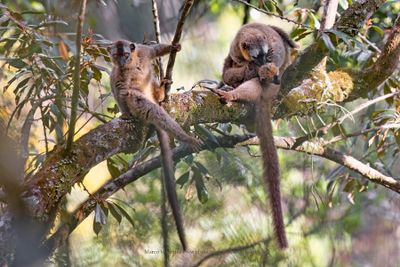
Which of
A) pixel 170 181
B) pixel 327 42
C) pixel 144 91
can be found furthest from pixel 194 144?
pixel 327 42

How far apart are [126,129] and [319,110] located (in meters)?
1.37

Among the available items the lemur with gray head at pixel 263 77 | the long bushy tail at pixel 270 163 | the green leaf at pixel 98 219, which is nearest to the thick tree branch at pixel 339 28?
the lemur with gray head at pixel 263 77

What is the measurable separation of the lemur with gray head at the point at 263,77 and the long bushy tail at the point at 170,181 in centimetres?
44

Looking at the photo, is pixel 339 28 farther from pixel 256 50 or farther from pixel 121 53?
pixel 121 53

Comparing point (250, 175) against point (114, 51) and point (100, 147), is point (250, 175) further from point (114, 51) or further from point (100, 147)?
point (114, 51)

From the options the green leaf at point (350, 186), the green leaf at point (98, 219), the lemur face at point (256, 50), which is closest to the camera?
the green leaf at point (98, 219)

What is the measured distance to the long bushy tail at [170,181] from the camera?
8.44 feet

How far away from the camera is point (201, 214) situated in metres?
2.93

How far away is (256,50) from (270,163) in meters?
0.95

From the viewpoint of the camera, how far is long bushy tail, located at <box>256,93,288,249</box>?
273cm

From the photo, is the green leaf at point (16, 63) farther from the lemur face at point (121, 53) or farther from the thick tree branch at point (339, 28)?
the thick tree branch at point (339, 28)

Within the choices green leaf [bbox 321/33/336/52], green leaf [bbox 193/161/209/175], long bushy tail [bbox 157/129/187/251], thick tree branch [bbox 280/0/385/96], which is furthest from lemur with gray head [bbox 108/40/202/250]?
thick tree branch [bbox 280/0/385/96]

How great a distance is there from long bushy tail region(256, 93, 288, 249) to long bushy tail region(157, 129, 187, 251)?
459 millimetres

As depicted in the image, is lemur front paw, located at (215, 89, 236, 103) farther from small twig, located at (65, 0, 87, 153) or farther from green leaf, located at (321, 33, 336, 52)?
small twig, located at (65, 0, 87, 153)
